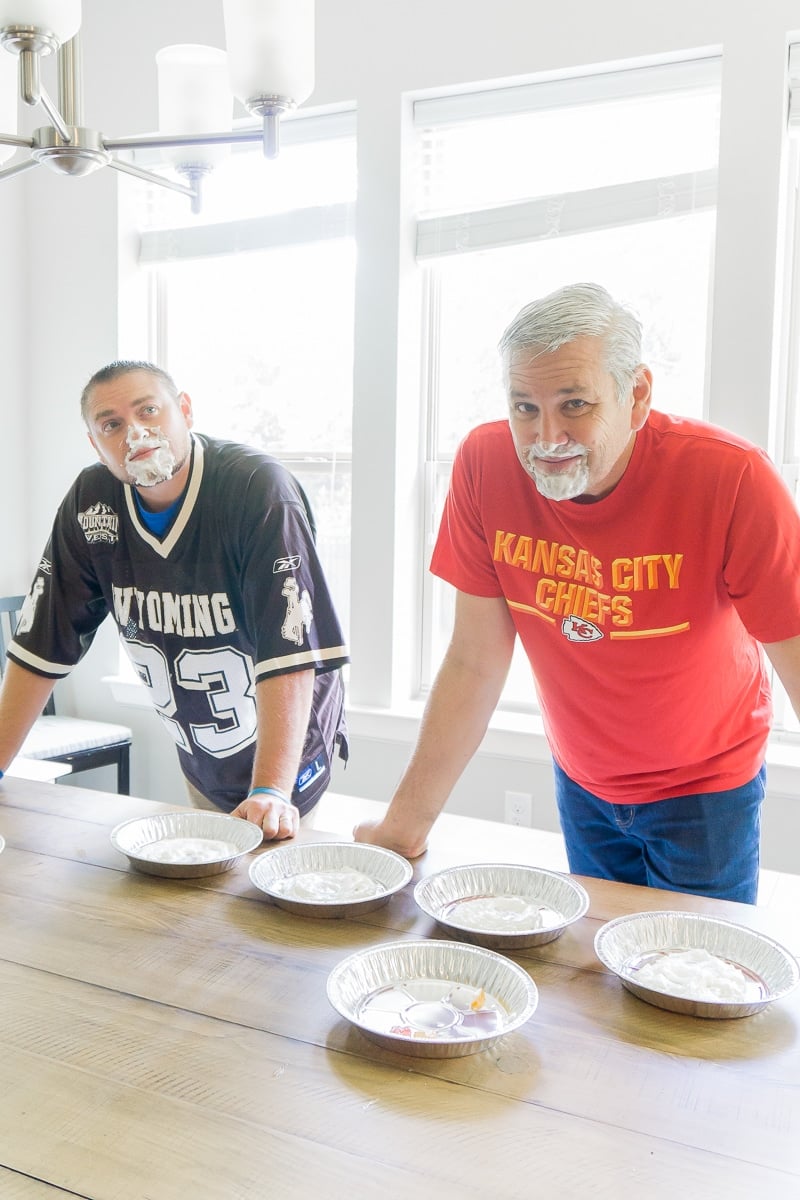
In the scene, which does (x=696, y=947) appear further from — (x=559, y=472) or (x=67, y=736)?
(x=67, y=736)

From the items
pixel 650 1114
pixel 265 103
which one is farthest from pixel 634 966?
pixel 265 103

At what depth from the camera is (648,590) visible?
142 centimetres

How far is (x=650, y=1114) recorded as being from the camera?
33.4 inches

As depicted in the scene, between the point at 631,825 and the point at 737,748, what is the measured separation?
21cm

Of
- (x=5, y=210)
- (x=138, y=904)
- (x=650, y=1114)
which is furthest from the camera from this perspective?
(x=5, y=210)

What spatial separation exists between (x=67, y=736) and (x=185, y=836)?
2.18 metres

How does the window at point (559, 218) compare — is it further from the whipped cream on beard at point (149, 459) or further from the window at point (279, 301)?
the whipped cream on beard at point (149, 459)

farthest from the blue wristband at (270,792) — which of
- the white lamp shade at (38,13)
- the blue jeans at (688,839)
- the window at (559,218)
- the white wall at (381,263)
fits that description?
the window at (559,218)

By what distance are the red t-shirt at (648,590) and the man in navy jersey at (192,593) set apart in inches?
12.4

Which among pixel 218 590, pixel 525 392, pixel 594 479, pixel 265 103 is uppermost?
pixel 265 103

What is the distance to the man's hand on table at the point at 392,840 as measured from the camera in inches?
56.3

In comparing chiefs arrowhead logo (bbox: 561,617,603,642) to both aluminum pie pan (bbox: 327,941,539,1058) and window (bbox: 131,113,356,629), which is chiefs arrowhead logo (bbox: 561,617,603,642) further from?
window (bbox: 131,113,356,629)

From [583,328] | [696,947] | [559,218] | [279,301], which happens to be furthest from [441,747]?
[279,301]

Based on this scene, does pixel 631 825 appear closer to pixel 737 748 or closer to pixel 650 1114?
pixel 737 748
